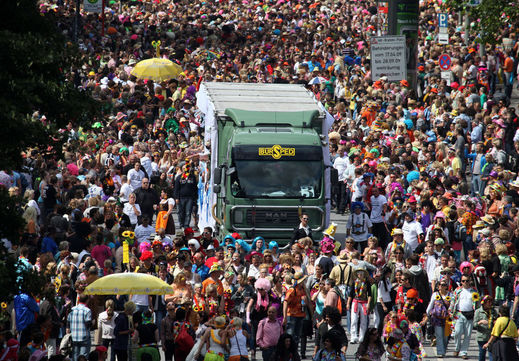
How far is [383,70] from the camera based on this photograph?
33.0 meters

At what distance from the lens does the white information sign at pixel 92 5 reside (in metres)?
46.2

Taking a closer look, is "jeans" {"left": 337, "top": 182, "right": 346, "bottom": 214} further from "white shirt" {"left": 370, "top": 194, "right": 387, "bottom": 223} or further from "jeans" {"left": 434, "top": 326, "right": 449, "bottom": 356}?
"jeans" {"left": 434, "top": 326, "right": 449, "bottom": 356}

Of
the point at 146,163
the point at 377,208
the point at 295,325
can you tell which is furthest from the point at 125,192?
the point at 295,325

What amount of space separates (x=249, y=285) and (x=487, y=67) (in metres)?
21.2

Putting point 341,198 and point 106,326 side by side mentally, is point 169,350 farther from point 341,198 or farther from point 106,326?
point 341,198

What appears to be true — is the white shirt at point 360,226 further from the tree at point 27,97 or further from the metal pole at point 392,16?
the metal pole at point 392,16

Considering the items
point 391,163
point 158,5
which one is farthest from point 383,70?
point 158,5

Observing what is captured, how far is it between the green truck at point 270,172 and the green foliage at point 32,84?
32.9 feet

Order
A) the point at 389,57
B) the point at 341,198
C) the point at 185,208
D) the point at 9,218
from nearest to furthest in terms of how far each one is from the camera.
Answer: the point at 9,218 → the point at 185,208 → the point at 341,198 → the point at 389,57

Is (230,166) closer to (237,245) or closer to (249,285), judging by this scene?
(237,245)

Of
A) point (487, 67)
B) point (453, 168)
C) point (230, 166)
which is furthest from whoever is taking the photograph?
point (487, 67)

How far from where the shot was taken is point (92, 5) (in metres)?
46.6

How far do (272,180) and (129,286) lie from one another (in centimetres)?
725

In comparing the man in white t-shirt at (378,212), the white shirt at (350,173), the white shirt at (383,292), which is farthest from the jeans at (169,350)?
the white shirt at (350,173)
